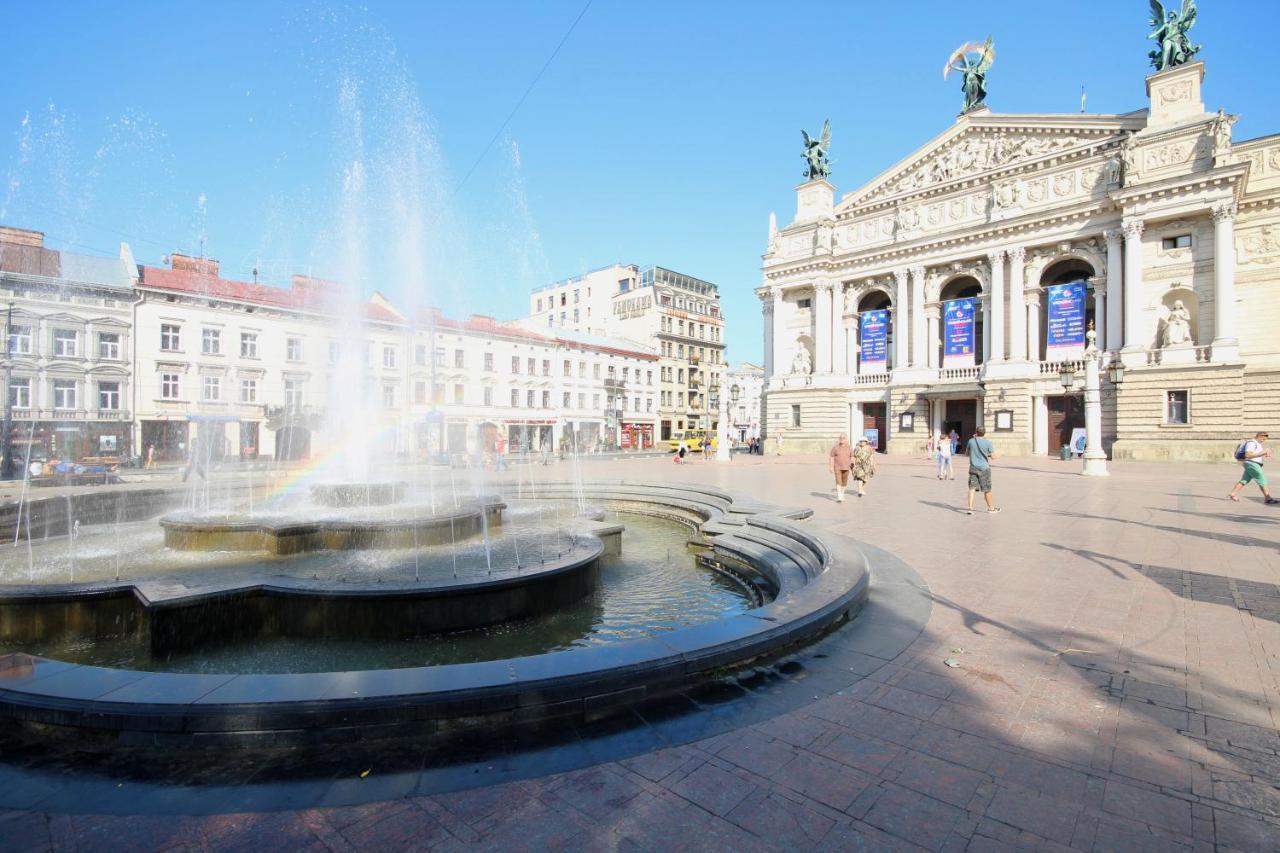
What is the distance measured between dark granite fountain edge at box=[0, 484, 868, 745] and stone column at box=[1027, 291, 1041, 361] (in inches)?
1652

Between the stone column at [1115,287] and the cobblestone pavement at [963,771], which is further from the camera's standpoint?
the stone column at [1115,287]

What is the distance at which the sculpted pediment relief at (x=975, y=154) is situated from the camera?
37438mm

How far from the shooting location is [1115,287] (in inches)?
1362

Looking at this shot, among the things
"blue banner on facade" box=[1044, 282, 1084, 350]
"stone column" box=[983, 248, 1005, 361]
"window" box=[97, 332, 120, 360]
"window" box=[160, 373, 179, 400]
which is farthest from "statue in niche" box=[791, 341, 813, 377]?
"window" box=[97, 332, 120, 360]

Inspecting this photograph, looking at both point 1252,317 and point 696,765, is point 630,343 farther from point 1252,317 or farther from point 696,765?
point 696,765

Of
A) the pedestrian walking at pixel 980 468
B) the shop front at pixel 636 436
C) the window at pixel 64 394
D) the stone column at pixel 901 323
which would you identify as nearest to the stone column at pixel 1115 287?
the stone column at pixel 901 323

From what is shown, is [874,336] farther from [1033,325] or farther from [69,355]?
[69,355]

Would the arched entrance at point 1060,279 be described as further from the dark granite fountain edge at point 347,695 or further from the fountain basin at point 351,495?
the dark granite fountain edge at point 347,695

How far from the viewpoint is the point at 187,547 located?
905 cm

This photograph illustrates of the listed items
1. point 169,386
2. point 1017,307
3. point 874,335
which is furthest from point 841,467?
point 169,386

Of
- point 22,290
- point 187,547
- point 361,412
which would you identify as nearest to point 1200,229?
point 361,412

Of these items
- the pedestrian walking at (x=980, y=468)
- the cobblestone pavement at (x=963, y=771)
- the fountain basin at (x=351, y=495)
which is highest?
the pedestrian walking at (x=980, y=468)

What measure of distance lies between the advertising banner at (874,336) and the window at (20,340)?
51025 mm

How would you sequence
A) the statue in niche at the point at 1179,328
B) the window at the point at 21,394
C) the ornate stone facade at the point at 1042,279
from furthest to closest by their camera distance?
the statue in niche at the point at 1179,328
the window at the point at 21,394
the ornate stone facade at the point at 1042,279
